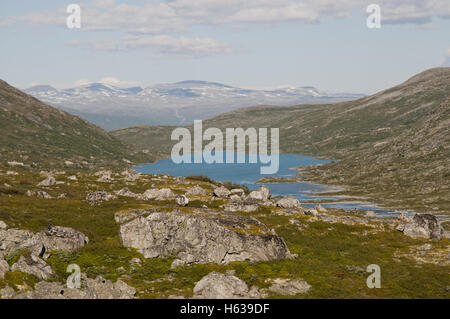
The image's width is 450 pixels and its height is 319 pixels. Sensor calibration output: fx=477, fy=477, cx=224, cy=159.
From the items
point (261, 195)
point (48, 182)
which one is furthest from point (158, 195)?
point (48, 182)

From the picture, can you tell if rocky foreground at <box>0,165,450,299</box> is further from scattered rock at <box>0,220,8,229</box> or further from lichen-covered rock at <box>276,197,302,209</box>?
lichen-covered rock at <box>276,197,302,209</box>

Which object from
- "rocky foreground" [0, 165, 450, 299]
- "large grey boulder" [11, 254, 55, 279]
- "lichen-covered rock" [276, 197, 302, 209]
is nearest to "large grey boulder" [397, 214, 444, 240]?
"rocky foreground" [0, 165, 450, 299]

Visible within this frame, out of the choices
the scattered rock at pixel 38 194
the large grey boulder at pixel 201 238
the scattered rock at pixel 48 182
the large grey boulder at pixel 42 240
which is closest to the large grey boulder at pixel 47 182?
the scattered rock at pixel 48 182

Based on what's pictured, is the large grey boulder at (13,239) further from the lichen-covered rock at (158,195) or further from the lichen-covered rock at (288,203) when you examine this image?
the lichen-covered rock at (288,203)
